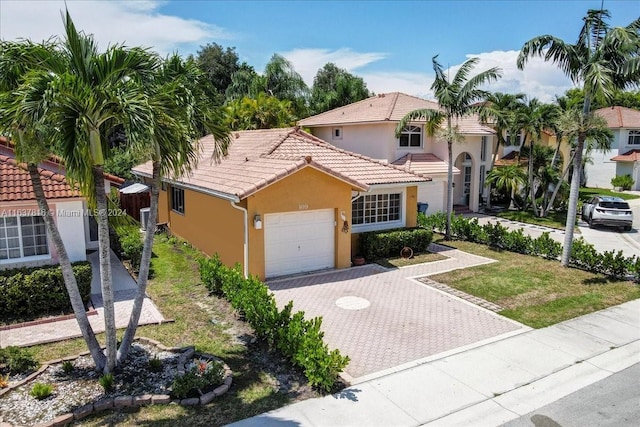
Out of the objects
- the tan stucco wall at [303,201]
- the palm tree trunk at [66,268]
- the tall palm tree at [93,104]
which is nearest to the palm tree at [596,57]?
the tan stucco wall at [303,201]

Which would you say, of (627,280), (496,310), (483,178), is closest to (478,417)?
(496,310)

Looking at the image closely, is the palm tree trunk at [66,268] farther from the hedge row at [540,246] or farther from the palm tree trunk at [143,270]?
the hedge row at [540,246]

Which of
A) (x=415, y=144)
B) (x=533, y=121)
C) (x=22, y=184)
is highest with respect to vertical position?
(x=533, y=121)

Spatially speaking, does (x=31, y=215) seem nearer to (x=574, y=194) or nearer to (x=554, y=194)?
(x=574, y=194)

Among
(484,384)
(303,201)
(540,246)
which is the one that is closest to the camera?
(484,384)

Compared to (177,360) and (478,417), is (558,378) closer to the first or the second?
(478,417)

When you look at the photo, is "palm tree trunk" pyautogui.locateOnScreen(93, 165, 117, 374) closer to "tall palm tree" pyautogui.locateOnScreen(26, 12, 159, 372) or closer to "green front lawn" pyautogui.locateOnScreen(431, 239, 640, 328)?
"tall palm tree" pyautogui.locateOnScreen(26, 12, 159, 372)

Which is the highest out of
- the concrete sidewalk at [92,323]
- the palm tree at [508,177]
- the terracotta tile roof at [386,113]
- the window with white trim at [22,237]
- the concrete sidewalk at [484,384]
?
the terracotta tile roof at [386,113]

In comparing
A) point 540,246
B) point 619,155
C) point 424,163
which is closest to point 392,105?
point 424,163
